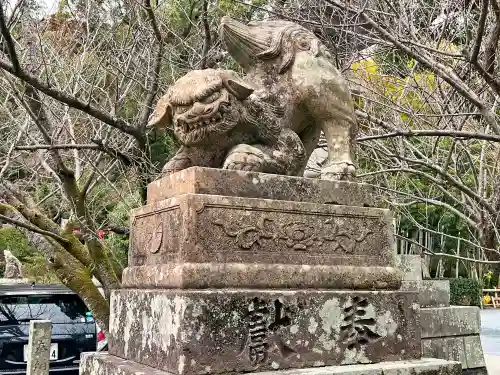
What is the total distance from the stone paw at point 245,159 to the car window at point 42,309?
4.68 metres

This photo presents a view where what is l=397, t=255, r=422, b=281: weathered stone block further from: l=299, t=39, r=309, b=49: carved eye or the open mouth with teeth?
the open mouth with teeth

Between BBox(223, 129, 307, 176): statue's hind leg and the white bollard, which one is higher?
BBox(223, 129, 307, 176): statue's hind leg

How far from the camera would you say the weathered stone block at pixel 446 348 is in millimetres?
6659

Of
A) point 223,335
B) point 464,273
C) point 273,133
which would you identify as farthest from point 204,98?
point 464,273

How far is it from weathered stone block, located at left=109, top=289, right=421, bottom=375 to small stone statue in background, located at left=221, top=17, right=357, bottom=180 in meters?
0.80

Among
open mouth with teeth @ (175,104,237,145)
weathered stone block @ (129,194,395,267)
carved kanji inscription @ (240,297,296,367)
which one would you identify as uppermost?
open mouth with teeth @ (175,104,237,145)

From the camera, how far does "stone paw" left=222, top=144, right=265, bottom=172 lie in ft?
9.75

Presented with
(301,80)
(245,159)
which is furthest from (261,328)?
(301,80)

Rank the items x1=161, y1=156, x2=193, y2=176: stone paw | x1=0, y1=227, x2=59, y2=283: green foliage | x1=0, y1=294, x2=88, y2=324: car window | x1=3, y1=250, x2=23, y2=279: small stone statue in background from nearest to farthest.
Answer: x1=161, y1=156, x2=193, y2=176: stone paw < x1=0, y1=294, x2=88, y2=324: car window < x1=3, y1=250, x2=23, y2=279: small stone statue in background < x1=0, y1=227, x2=59, y2=283: green foliage

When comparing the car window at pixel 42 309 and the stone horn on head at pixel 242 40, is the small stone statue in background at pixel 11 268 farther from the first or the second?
the stone horn on head at pixel 242 40

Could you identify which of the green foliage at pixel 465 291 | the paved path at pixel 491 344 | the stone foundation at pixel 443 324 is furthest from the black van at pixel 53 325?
the green foliage at pixel 465 291

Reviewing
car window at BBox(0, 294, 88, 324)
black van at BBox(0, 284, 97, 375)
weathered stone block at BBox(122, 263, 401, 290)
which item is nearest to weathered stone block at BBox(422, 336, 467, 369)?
weathered stone block at BBox(122, 263, 401, 290)

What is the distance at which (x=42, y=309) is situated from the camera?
22.3 feet

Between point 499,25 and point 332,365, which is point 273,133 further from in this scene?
point 499,25
